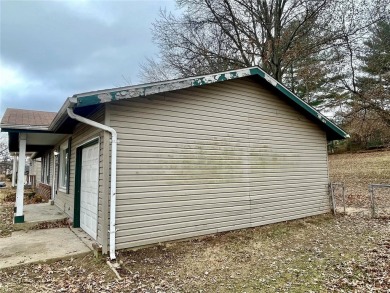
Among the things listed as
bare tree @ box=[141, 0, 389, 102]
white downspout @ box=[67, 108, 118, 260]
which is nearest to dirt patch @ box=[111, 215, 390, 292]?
white downspout @ box=[67, 108, 118, 260]

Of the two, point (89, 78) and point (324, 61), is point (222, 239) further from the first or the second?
point (89, 78)

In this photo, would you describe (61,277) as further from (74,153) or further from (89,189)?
(74,153)

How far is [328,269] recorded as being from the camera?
14.5 feet

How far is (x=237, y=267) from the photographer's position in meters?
4.64

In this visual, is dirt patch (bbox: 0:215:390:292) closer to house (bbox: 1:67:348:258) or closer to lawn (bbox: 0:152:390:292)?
lawn (bbox: 0:152:390:292)

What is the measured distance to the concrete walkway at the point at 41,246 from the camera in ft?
15.5

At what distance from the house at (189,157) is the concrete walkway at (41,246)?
37 centimetres

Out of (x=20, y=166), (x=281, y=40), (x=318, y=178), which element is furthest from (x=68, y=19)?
(x=318, y=178)

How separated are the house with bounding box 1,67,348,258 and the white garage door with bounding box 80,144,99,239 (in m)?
0.02

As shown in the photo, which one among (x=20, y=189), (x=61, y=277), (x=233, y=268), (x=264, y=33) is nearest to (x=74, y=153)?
(x=20, y=189)

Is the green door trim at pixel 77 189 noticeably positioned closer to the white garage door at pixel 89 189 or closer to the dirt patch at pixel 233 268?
the white garage door at pixel 89 189

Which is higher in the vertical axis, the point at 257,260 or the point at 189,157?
the point at 189,157

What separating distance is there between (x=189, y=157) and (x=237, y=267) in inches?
101

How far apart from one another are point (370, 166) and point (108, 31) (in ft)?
67.9
